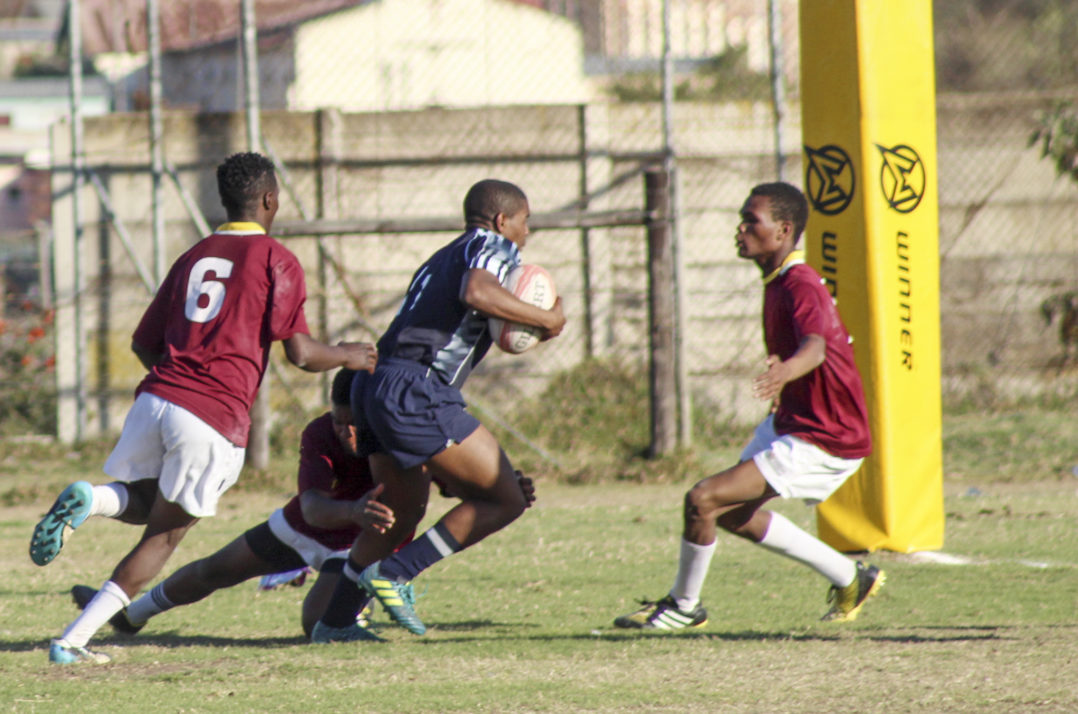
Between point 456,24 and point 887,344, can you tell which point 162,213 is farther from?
point 887,344

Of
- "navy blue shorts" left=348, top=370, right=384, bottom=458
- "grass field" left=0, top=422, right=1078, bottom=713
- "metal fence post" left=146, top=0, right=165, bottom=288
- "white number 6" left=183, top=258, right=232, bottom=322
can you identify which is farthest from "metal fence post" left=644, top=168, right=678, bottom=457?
"white number 6" left=183, top=258, right=232, bottom=322

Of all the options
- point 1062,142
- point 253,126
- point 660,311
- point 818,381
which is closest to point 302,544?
point 818,381

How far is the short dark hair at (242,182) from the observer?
4.94m

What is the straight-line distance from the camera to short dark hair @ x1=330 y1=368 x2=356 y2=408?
209 inches

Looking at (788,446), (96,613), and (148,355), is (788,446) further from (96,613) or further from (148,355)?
(96,613)

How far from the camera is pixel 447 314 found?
505 centimetres

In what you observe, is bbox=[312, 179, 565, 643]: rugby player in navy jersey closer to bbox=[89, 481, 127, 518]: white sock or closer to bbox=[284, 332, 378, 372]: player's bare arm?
bbox=[284, 332, 378, 372]: player's bare arm

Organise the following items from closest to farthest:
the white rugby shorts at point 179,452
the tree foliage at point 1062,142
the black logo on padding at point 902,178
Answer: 1. the white rugby shorts at point 179,452
2. the black logo on padding at point 902,178
3. the tree foliage at point 1062,142

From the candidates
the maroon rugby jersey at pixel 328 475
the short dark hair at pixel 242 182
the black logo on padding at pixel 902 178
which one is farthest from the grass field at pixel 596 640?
the black logo on padding at pixel 902 178

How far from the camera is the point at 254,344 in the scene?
488 centimetres

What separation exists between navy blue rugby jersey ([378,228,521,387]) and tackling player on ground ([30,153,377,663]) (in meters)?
0.26

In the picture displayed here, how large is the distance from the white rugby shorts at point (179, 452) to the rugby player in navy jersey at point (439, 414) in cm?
58

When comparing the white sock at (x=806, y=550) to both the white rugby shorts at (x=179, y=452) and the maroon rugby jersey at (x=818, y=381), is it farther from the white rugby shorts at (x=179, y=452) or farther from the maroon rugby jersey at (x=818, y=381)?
the white rugby shorts at (x=179, y=452)

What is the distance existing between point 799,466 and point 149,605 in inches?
102
